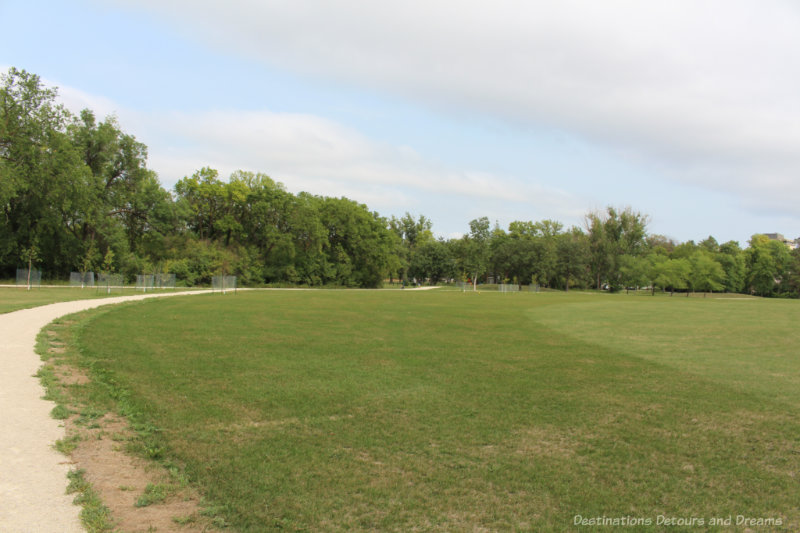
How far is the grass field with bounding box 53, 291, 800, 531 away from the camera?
14.2ft

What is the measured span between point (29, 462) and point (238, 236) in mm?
68368

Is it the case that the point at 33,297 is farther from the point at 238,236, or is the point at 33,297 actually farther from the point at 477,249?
the point at 477,249

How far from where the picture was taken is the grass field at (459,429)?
14.2 ft

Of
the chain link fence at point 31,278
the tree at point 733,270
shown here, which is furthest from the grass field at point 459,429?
the tree at point 733,270

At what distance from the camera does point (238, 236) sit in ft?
230

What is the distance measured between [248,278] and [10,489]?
207 ft

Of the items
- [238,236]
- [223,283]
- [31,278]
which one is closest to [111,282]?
[223,283]

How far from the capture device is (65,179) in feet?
149

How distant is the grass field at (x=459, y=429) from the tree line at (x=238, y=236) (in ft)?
132

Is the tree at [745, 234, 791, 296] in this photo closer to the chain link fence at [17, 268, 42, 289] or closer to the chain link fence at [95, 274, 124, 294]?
the chain link fence at [95, 274, 124, 294]

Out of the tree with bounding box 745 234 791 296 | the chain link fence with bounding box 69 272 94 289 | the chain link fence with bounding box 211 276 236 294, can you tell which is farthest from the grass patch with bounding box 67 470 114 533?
the tree with bounding box 745 234 791 296

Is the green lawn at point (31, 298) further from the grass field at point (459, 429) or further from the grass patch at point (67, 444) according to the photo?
the grass patch at point (67, 444)

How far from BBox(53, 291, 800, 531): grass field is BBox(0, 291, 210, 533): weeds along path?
891mm

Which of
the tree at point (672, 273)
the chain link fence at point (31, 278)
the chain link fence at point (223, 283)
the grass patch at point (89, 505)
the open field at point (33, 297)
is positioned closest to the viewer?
the grass patch at point (89, 505)
